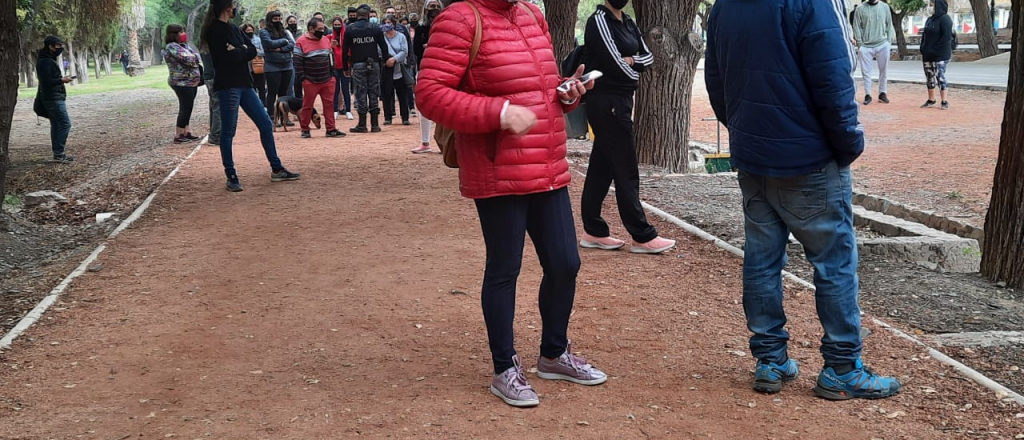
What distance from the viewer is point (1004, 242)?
625cm

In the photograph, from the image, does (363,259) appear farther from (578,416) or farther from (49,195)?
(49,195)

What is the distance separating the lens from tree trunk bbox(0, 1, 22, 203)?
8602 mm

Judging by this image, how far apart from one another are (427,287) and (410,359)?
146 cm

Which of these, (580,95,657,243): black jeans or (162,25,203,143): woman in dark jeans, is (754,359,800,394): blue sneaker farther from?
(162,25,203,143): woman in dark jeans

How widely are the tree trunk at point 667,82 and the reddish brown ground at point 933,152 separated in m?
1.98

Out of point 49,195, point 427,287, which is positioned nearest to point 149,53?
point 49,195

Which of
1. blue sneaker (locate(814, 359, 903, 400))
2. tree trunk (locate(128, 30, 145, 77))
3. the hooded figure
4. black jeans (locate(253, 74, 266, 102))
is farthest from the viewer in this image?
tree trunk (locate(128, 30, 145, 77))

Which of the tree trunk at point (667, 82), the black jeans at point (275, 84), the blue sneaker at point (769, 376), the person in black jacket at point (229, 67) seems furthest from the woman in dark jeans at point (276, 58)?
the blue sneaker at point (769, 376)

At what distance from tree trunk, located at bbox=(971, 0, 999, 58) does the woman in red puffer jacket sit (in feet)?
96.8

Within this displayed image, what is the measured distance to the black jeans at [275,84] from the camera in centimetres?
1688

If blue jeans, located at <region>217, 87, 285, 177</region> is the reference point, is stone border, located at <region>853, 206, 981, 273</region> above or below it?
below

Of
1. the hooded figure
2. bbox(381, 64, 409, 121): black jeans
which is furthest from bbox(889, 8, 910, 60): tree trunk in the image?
bbox(381, 64, 409, 121): black jeans

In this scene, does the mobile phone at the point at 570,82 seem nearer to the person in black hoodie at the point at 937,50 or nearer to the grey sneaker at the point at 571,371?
the grey sneaker at the point at 571,371

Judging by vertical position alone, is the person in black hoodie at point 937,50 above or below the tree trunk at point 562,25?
below
